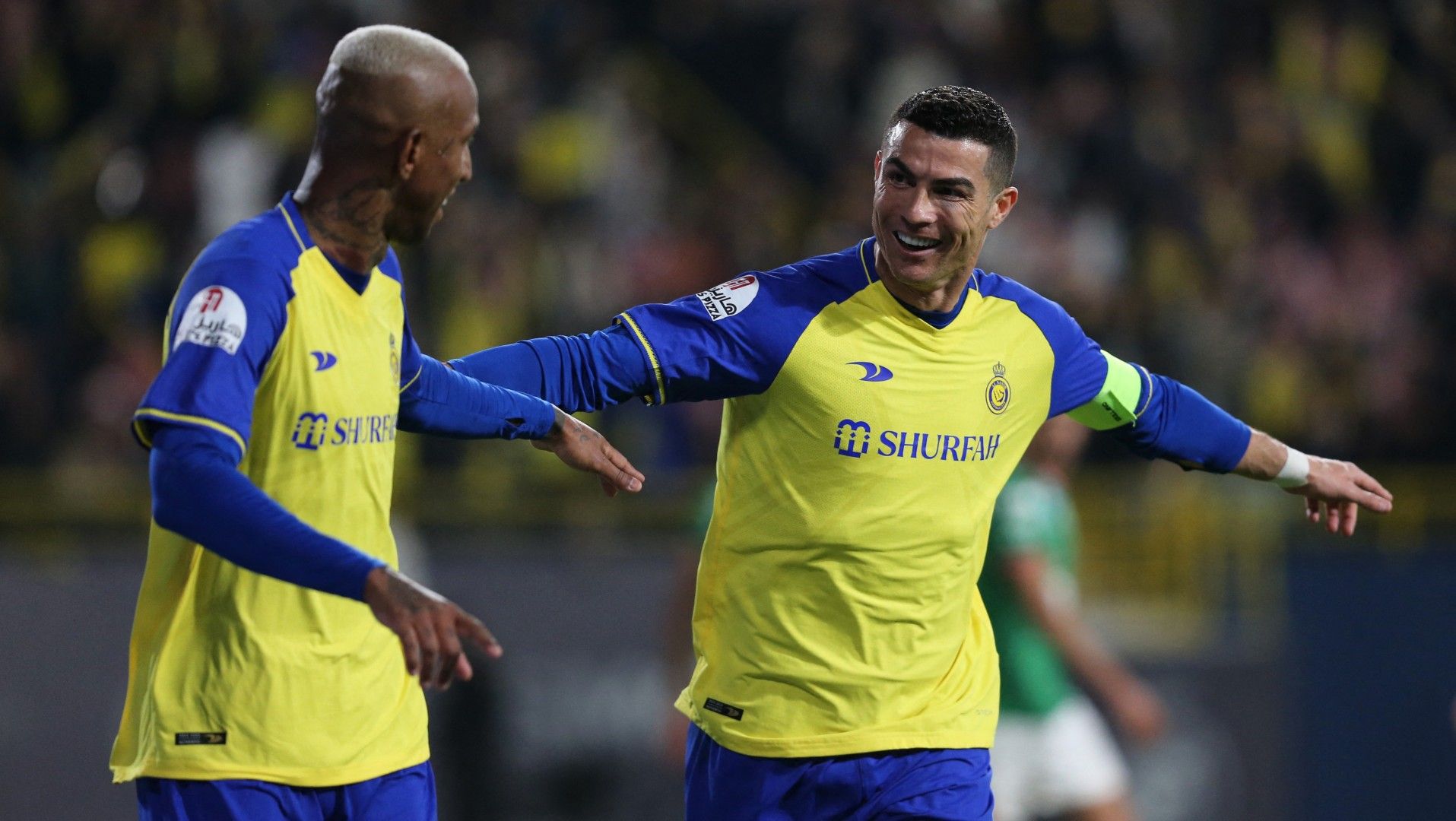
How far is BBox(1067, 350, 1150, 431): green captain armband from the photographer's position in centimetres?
484

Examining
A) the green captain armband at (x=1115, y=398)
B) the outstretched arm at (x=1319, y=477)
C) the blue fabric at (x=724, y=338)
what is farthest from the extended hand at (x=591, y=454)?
the outstretched arm at (x=1319, y=477)

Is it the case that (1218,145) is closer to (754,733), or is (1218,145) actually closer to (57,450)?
(57,450)

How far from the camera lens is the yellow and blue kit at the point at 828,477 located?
173 inches

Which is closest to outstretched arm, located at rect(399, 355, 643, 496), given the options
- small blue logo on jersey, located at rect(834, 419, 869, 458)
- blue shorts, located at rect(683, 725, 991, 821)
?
small blue logo on jersey, located at rect(834, 419, 869, 458)

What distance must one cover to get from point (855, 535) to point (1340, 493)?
1483 mm

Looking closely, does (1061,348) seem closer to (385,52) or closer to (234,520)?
Answer: (385,52)

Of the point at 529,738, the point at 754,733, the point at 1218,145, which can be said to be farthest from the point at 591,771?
the point at 1218,145

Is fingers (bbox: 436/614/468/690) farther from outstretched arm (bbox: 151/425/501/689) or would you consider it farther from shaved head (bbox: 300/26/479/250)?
shaved head (bbox: 300/26/479/250)

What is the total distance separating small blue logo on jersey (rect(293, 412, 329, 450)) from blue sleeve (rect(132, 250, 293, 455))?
0.56ft

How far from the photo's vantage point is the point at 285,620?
12.1ft

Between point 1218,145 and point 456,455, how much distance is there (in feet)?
21.2

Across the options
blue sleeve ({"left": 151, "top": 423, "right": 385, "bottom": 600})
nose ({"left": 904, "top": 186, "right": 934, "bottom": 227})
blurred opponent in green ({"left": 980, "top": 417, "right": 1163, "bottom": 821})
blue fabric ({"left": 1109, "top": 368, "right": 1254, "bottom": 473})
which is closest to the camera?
blue sleeve ({"left": 151, "top": 423, "right": 385, "bottom": 600})

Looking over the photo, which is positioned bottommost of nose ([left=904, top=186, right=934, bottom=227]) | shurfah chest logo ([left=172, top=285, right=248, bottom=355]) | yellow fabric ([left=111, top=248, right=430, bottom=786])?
yellow fabric ([left=111, top=248, right=430, bottom=786])

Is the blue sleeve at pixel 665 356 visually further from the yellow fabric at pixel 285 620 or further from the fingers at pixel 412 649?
the fingers at pixel 412 649
